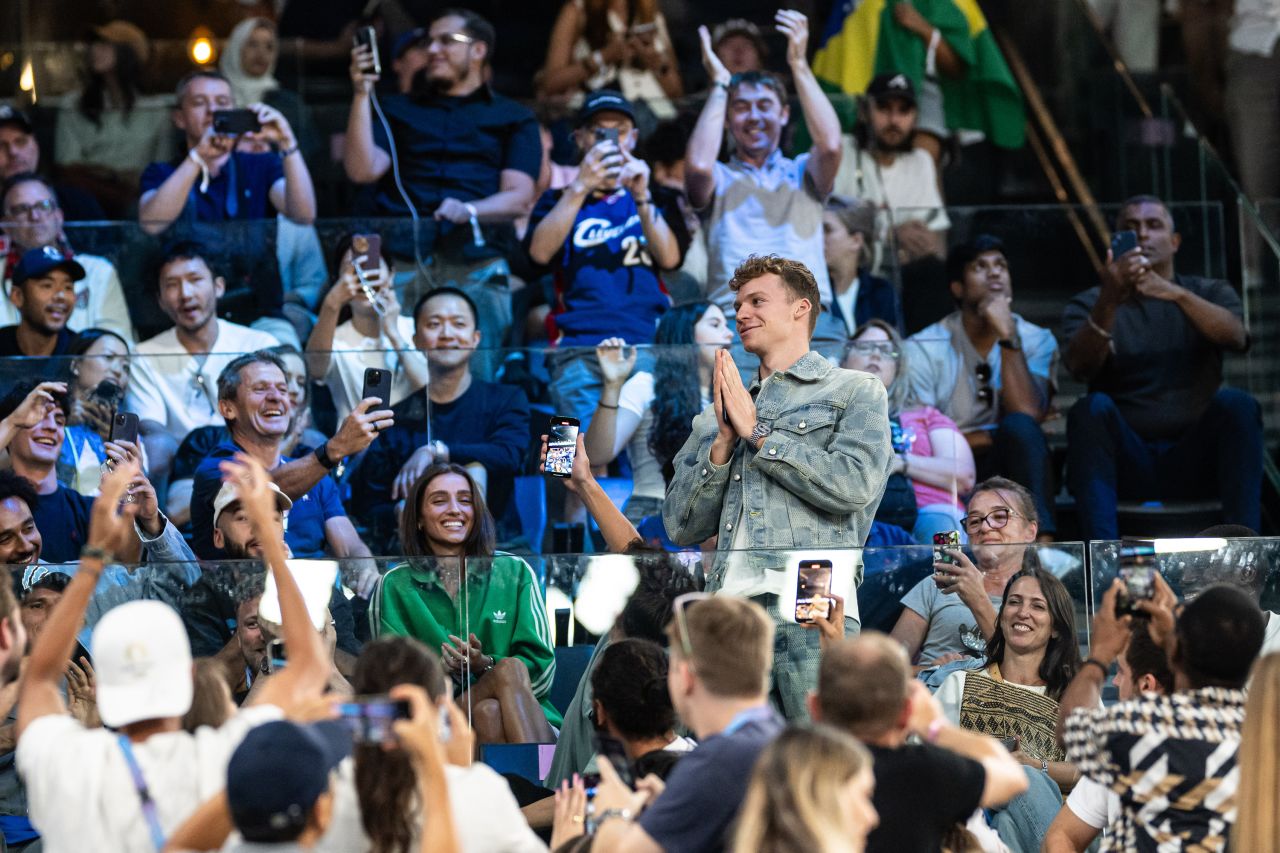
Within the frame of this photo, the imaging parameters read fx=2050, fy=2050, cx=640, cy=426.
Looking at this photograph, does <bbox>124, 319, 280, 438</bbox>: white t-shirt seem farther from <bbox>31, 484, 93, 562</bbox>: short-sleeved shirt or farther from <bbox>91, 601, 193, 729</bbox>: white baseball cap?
<bbox>91, 601, 193, 729</bbox>: white baseball cap

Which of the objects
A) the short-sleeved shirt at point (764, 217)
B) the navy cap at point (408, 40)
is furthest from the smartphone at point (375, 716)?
the navy cap at point (408, 40)

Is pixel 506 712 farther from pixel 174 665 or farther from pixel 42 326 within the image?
pixel 42 326

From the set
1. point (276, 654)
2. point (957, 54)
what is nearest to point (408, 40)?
point (957, 54)

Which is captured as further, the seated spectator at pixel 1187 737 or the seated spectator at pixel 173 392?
the seated spectator at pixel 173 392

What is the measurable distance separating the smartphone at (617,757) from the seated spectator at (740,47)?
6.13 meters

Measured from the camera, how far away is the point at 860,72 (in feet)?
34.3

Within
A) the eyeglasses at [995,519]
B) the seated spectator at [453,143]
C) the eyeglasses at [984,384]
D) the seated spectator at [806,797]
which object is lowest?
the seated spectator at [806,797]

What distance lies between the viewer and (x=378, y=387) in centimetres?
741

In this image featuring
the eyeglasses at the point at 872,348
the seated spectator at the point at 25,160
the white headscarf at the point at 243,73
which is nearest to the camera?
the eyeglasses at the point at 872,348

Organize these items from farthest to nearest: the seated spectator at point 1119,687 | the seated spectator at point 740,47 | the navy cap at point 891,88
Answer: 1. the seated spectator at point 740,47
2. the navy cap at point 891,88
3. the seated spectator at point 1119,687

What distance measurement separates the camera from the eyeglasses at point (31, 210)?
28.8 ft

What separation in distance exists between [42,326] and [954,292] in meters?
3.77

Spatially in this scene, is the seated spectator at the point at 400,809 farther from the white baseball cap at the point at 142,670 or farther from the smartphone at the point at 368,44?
the smartphone at the point at 368,44

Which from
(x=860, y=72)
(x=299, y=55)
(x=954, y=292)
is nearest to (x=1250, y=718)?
(x=954, y=292)
